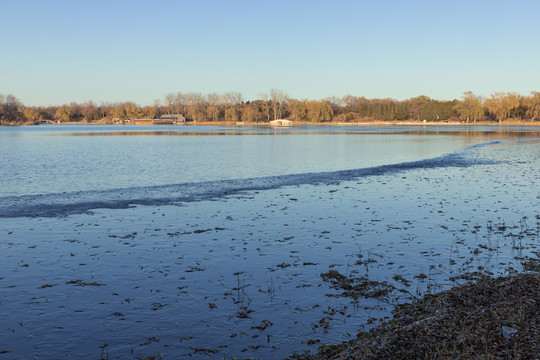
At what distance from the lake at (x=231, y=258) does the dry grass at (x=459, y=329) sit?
66 cm

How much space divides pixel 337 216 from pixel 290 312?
9485 mm

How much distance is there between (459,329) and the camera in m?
7.17

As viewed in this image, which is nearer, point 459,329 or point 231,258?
point 459,329

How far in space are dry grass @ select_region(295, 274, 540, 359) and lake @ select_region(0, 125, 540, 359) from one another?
26.1 inches

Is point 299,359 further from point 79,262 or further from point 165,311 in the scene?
A: point 79,262

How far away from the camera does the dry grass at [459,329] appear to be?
6.40 metres

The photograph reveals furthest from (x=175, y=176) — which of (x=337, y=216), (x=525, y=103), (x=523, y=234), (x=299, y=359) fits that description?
(x=525, y=103)

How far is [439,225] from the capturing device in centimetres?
1608

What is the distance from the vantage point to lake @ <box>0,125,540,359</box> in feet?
26.6

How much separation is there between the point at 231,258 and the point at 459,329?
22.5ft

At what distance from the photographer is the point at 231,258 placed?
12531 mm

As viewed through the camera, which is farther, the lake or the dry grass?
the lake

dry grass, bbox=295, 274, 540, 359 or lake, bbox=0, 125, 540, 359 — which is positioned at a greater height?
dry grass, bbox=295, 274, 540, 359

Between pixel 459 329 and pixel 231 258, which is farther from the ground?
pixel 459 329
